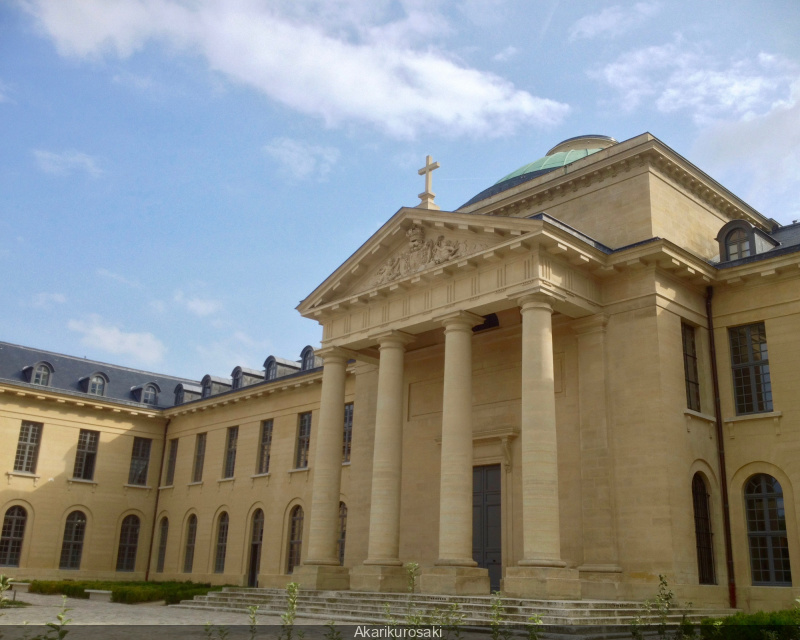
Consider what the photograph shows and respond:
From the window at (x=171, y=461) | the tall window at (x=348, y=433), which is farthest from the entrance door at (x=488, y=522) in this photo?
the window at (x=171, y=461)

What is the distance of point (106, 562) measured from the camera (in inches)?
1800

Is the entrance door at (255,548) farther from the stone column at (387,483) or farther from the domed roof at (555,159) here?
the domed roof at (555,159)

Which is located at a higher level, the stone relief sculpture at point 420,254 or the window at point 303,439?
the stone relief sculpture at point 420,254

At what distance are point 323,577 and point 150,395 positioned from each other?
2722 centimetres

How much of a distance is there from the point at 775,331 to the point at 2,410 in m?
37.8

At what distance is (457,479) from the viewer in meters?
23.9

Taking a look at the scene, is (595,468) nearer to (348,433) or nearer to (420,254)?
(420,254)

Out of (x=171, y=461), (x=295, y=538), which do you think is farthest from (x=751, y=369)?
(x=171, y=461)

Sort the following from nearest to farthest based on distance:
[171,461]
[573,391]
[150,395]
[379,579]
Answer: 1. [379,579]
2. [573,391]
3. [171,461]
4. [150,395]

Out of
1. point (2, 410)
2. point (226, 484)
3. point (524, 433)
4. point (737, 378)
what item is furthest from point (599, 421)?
point (2, 410)

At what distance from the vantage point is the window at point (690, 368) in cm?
2527

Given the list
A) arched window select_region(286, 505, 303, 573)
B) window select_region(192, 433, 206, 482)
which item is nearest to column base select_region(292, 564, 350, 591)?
arched window select_region(286, 505, 303, 573)

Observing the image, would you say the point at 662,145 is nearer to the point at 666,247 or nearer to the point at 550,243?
the point at 666,247

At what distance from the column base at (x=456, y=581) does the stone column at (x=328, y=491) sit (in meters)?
5.51
